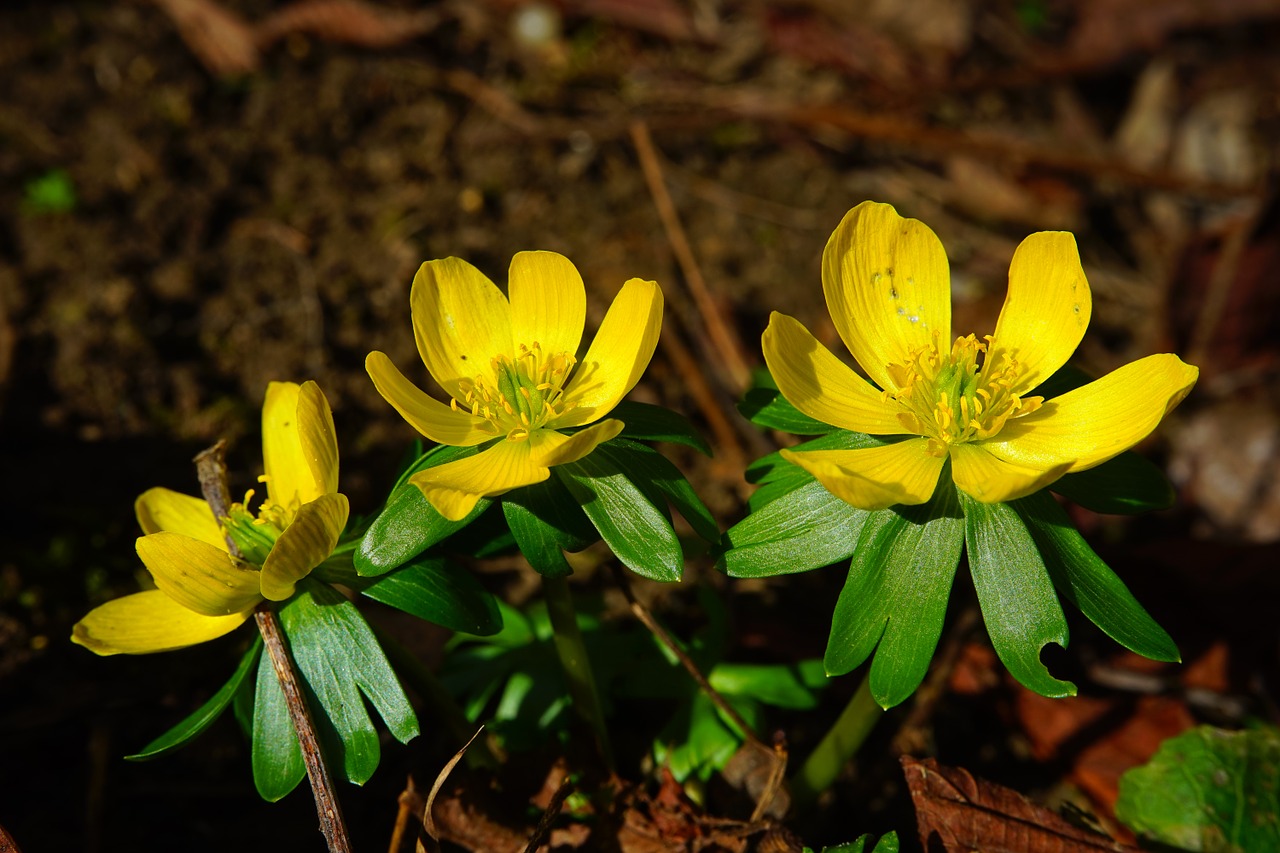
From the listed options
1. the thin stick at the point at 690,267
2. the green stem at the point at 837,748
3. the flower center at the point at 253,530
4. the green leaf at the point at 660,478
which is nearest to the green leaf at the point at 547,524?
the green leaf at the point at 660,478

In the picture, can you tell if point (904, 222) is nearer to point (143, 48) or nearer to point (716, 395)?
point (716, 395)

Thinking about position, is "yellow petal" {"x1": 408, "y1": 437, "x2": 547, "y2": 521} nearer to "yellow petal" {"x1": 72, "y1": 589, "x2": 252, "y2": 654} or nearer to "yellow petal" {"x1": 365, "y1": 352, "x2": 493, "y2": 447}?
"yellow petal" {"x1": 365, "y1": 352, "x2": 493, "y2": 447}

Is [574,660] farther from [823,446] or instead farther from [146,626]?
[146,626]

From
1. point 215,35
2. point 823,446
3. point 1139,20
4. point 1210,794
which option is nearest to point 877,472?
point 823,446

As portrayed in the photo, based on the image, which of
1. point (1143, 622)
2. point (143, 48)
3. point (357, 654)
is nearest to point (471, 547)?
point (357, 654)

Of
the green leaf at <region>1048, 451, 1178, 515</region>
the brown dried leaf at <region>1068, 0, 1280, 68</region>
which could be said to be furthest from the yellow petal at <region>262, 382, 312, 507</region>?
the brown dried leaf at <region>1068, 0, 1280, 68</region>

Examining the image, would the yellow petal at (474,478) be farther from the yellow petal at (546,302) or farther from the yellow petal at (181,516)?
the yellow petal at (181,516)
